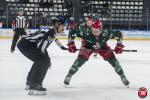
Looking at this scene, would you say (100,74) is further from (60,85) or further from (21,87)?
(21,87)

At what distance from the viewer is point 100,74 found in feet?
24.4

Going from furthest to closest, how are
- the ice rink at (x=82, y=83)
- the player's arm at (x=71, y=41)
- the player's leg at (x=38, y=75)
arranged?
the player's arm at (x=71, y=41) → the player's leg at (x=38, y=75) → the ice rink at (x=82, y=83)

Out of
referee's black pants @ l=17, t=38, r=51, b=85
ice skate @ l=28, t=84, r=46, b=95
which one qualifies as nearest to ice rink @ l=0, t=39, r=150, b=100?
ice skate @ l=28, t=84, r=46, b=95

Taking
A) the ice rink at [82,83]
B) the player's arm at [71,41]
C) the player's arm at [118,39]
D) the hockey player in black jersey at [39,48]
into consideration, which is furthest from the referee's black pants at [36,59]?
the player's arm at [118,39]

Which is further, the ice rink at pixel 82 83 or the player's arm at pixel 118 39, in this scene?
the player's arm at pixel 118 39

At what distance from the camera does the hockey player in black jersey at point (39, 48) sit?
507 cm

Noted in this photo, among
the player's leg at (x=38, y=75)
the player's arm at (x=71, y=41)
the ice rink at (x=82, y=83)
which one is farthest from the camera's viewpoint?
the player's arm at (x=71, y=41)

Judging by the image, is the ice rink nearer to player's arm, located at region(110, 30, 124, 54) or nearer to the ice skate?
the ice skate

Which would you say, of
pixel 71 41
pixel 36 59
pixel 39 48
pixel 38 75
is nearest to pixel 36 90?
pixel 38 75

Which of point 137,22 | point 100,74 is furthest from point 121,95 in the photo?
point 137,22

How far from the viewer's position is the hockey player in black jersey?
16.6ft

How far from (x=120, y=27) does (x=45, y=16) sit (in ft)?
12.1

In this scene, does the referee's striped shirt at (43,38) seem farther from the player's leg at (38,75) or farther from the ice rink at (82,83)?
the ice rink at (82,83)

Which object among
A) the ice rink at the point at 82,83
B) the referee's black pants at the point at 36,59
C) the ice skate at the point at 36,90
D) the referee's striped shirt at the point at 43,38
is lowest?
the ice rink at the point at 82,83
